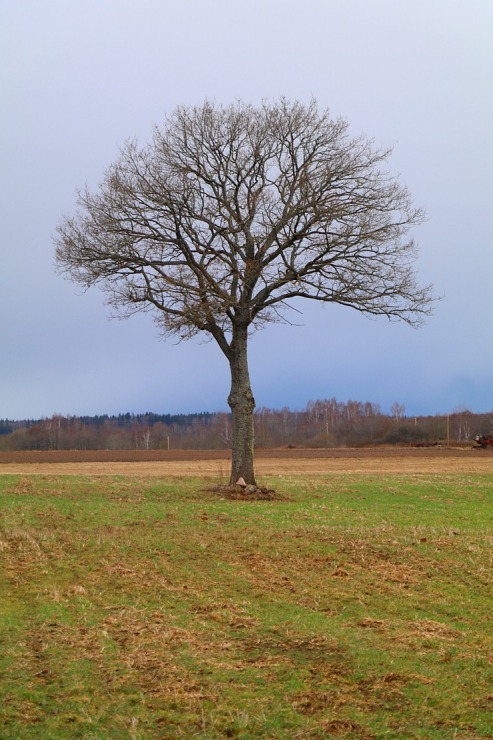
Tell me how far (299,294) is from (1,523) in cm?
1285

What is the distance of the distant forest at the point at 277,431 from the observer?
8612 centimetres

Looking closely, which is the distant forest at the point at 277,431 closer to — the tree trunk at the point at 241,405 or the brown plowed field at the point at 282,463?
the brown plowed field at the point at 282,463

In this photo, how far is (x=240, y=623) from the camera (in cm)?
1134

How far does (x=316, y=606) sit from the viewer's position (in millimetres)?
12430

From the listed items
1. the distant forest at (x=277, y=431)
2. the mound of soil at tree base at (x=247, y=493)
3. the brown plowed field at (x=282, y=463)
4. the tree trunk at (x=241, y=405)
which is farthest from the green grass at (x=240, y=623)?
the distant forest at (x=277, y=431)

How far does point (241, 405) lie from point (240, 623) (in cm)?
1521

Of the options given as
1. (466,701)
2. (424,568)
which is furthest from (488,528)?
(466,701)

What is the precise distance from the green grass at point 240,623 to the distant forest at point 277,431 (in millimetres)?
61802

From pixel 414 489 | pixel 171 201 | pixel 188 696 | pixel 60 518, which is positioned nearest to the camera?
pixel 188 696

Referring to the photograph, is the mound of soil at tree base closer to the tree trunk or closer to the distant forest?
the tree trunk

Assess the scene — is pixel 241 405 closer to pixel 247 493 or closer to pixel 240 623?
pixel 247 493

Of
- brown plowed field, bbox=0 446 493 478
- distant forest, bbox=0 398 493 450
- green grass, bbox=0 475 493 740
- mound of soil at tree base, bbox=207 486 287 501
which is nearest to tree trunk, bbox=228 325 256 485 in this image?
mound of soil at tree base, bbox=207 486 287 501

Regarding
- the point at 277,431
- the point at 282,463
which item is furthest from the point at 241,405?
the point at 277,431

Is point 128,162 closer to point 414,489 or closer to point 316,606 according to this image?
point 414,489
